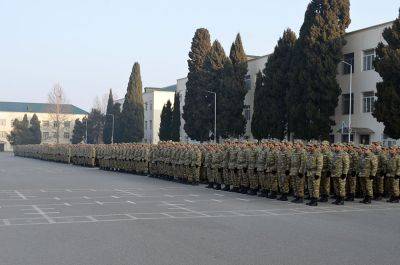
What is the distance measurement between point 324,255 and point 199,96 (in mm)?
44126

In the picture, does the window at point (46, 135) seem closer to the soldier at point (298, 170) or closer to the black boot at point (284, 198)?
the black boot at point (284, 198)

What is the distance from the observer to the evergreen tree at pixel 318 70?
35906 millimetres

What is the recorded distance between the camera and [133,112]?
75188 mm

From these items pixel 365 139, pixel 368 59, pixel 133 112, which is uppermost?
pixel 368 59

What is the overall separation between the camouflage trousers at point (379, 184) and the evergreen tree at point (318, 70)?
738 inches

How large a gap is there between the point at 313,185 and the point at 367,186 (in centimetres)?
182

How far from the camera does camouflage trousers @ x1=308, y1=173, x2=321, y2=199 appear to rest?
1507 cm

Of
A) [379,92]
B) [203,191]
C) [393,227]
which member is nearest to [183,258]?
[393,227]

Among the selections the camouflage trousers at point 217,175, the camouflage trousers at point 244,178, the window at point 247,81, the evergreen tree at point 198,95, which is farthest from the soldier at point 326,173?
the evergreen tree at point 198,95

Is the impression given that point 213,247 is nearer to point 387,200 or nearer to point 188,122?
point 387,200

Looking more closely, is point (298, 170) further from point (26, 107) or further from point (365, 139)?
point (26, 107)

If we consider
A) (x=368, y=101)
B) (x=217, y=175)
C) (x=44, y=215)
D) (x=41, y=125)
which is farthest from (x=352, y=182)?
(x=41, y=125)

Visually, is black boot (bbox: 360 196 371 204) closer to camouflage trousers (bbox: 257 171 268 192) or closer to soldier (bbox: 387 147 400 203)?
soldier (bbox: 387 147 400 203)

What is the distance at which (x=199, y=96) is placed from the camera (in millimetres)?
51844
